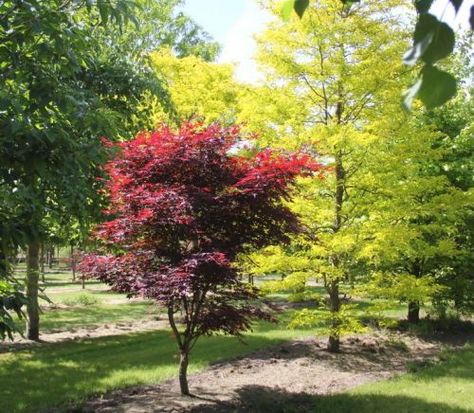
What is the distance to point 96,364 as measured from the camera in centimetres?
978

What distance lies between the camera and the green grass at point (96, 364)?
25.3 feet

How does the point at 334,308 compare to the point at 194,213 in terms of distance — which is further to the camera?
the point at 334,308

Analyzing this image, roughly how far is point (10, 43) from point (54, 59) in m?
0.33

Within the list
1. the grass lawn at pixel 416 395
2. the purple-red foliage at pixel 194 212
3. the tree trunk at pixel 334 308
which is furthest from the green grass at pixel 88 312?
the grass lawn at pixel 416 395

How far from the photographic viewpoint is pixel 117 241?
277 inches

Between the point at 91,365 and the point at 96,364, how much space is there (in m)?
0.11

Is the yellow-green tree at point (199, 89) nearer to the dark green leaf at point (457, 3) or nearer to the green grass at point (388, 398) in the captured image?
the green grass at point (388, 398)

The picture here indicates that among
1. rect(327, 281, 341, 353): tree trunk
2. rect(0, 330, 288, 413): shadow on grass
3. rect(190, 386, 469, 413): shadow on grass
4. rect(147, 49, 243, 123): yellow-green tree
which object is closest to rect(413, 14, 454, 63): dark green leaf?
rect(190, 386, 469, 413): shadow on grass

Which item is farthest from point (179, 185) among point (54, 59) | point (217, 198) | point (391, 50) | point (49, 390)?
point (391, 50)

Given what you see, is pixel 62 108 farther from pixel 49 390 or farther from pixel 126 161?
pixel 49 390

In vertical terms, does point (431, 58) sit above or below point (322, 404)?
above

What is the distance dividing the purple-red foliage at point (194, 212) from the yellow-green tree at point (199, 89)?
9629 mm

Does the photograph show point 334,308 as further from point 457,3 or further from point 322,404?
point 457,3

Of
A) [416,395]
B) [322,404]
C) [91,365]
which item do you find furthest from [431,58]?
[91,365]
